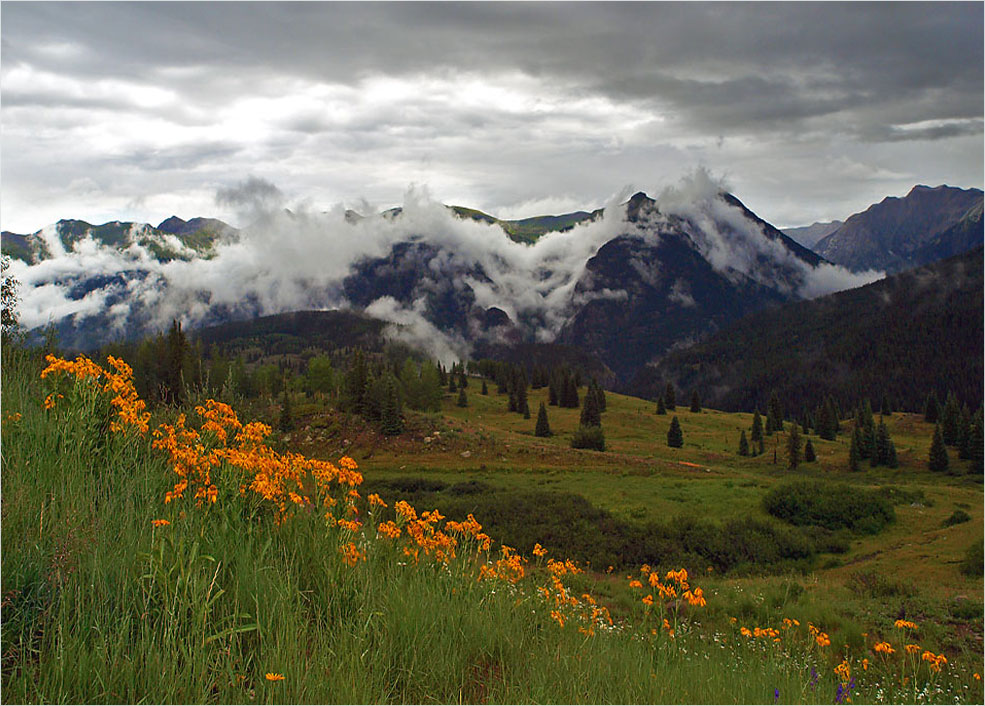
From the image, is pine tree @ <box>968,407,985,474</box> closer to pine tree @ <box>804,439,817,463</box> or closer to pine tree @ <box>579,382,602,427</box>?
pine tree @ <box>804,439,817,463</box>

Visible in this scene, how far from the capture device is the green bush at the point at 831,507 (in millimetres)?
30875

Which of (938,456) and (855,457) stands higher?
(938,456)

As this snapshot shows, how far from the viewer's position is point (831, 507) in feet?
106

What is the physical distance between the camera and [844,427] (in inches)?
4995

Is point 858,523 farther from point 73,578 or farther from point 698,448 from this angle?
point 698,448

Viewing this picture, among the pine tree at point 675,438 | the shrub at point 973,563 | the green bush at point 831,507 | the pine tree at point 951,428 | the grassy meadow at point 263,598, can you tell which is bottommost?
the pine tree at point 675,438

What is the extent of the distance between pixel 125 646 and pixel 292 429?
5684 cm

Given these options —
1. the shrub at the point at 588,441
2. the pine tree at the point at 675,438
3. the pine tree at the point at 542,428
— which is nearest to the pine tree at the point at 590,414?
the pine tree at the point at 542,428

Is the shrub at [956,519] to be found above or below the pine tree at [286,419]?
above

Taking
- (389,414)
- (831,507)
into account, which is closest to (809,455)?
(831,507)

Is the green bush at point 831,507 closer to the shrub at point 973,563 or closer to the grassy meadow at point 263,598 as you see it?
the shrub at point 973,563

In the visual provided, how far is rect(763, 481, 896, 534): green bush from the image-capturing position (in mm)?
30875

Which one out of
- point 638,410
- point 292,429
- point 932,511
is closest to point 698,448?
point 638,410

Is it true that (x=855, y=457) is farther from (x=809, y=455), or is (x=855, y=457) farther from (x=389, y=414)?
(x=389, y=414)
